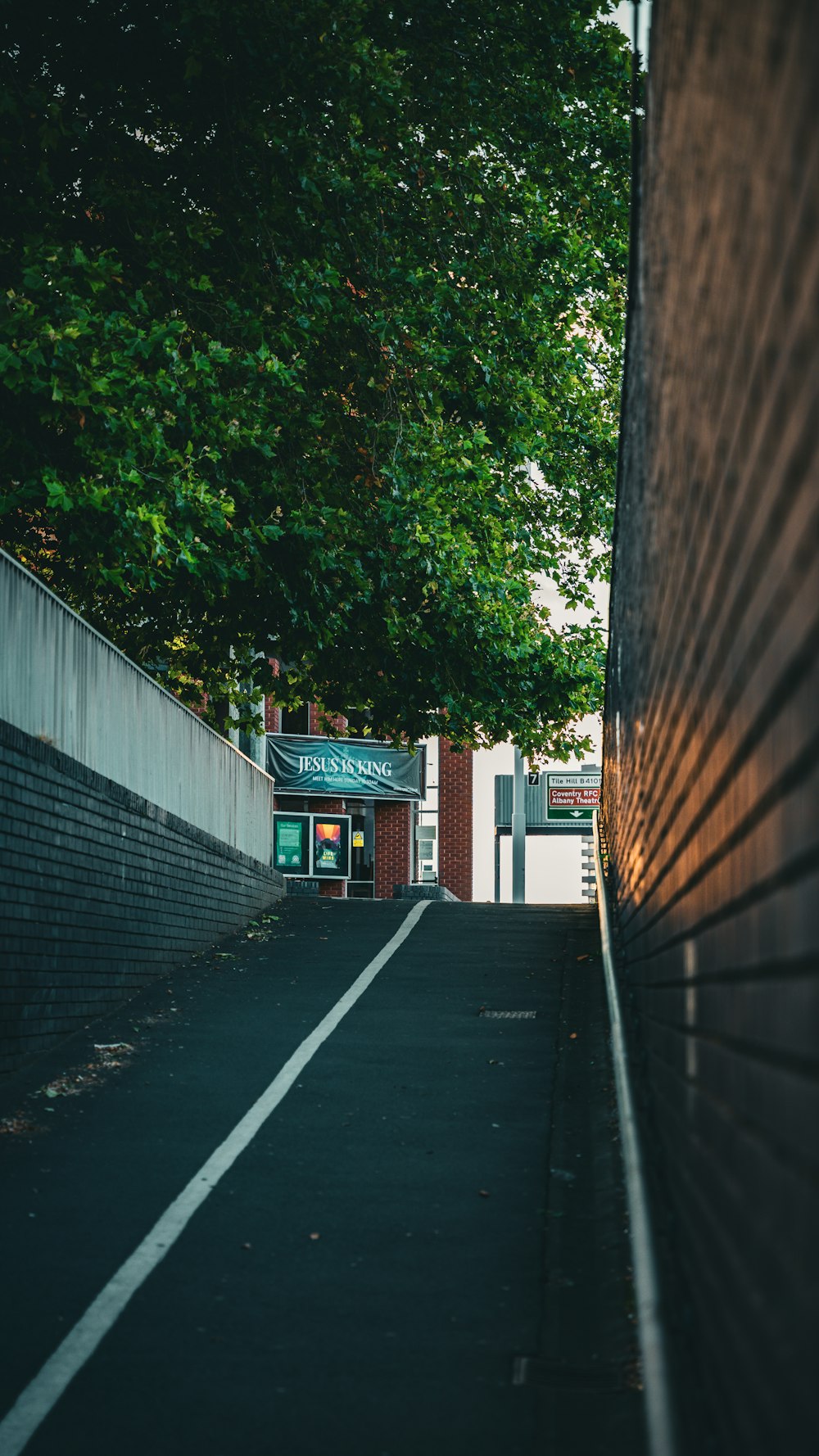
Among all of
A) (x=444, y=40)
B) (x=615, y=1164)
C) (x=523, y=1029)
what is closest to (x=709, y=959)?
(x=615, y=1164)

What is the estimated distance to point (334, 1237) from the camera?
6.98 m

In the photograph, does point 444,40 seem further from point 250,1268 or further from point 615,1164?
point 250,1268

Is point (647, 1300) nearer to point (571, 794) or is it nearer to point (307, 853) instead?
point (307, 853)

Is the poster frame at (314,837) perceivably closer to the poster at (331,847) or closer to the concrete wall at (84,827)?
the poster at (331,847)

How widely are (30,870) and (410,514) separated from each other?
7.82m

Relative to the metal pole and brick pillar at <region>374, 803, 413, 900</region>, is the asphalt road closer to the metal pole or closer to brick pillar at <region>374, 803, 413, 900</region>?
brick pillar at <region>374, 803, 413, 900</region>

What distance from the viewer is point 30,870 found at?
10391mm

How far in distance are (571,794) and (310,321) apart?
40440mm

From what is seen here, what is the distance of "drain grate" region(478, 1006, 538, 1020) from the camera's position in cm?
1270

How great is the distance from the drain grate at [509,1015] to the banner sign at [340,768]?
2311 centimetres

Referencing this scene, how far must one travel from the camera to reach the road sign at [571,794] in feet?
174

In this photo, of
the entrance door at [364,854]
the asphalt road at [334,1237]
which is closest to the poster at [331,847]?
the entrance door at [364,854]

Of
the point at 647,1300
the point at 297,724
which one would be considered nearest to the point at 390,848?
the point at 297,724

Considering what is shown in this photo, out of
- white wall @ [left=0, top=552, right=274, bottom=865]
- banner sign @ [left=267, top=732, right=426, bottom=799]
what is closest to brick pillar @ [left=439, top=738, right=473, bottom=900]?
banner sign @ [left=267, top=732, right=426, bottom=799]
